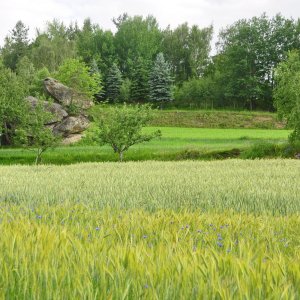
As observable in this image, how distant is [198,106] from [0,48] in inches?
2036

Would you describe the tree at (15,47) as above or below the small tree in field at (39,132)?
above

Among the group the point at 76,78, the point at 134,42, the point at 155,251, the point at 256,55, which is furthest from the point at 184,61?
the point at 155,251

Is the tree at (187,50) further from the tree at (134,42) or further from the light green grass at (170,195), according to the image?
the light green grass at (170,195)

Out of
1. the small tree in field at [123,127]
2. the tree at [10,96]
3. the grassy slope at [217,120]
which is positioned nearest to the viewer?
the small tree in field at [123,127]

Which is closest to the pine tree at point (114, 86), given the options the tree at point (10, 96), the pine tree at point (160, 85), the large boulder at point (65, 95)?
the pine tree at point (160, 85)

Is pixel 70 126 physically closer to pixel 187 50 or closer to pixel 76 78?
pixel 76 78

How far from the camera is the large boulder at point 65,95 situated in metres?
46.7

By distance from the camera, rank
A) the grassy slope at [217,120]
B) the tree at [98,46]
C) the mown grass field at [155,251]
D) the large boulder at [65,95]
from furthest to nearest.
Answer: the tree at [98,46] < the grassy slope at [217,120] < the large boulder at [65,95] < the mown grass field at [155,251]

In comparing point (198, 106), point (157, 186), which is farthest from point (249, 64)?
point (157, 186)

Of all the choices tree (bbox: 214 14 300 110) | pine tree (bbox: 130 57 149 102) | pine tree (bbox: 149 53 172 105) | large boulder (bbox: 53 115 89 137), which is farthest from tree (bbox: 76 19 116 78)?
large boulder (bbox: 53 115 89 137)

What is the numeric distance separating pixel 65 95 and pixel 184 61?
6169cm

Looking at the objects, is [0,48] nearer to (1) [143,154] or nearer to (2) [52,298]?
(1) [143,154]

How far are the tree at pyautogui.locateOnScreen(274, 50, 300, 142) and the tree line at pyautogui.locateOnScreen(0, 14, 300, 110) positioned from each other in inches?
1647

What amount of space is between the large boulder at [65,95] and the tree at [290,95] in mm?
21999
